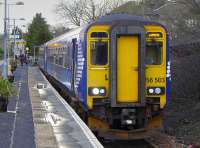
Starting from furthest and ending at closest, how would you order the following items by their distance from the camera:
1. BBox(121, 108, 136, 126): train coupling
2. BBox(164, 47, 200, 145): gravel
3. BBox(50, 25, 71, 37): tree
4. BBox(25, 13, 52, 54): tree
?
BBox(25, 13, 52, 54): tree → BBox(50, 25, 71, 37): tree → BBox(164, 47, 200, 145): gravel → BBox(121, 108, 136, 126): train coupling

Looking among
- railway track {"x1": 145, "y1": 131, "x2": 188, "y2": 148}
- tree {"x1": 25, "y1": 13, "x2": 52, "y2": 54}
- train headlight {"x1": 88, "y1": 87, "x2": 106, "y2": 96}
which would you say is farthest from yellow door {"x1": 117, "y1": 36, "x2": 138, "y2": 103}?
tree {"x1": 25, "y1": 13, "x2": 52, "y2": 54}

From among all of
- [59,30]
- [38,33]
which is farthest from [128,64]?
[38,33]

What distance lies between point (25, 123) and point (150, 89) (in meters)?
3.33

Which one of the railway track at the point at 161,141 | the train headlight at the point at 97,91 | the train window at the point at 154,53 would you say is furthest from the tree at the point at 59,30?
the train headlight at the point at 97,91

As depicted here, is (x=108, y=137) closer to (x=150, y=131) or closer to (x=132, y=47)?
(x=150, y=131)

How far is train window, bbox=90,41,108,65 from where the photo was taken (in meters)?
15.3

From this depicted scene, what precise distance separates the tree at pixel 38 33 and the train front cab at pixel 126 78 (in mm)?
91954

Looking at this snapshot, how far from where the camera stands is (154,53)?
15.6m

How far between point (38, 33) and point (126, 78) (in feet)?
317

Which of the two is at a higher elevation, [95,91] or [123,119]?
[95,91]

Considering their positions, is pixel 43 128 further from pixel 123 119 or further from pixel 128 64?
pixel 128 64

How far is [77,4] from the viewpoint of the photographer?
8594 cm

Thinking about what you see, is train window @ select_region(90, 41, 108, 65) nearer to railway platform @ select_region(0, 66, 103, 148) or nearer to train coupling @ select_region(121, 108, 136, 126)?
train coupling @ select_region(121, 108, 136, 126)

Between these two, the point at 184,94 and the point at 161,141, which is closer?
the point at 161,141
